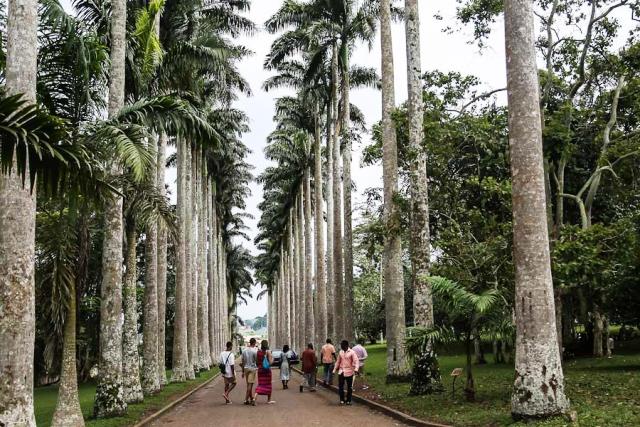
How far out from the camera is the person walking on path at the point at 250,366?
17.5 metres

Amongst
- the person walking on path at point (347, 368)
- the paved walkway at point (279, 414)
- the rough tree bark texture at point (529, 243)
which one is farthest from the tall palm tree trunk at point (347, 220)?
the rough tree bark texture at point (529, 243)

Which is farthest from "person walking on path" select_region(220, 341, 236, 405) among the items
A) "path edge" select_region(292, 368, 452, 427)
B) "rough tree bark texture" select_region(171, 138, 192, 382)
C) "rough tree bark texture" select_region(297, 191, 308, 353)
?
"rough tree bark texture" select_region(297, 191, 308, 353)

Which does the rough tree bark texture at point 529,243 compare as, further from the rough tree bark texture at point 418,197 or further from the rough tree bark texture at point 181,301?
the rough tree bark texture at point 181,301

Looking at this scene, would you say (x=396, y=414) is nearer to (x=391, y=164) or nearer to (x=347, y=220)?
(x=391, y=164)

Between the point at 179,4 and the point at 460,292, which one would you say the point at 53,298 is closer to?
the point at 460,292

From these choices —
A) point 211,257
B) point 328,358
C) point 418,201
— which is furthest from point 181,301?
point 211,257

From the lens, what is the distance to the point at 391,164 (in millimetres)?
18859

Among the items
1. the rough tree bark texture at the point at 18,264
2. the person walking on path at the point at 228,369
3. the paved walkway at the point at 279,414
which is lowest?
the paved walkway at the point at 279,414

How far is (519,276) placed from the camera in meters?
9.95

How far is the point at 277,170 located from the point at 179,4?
25.9m

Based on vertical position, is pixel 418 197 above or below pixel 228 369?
above

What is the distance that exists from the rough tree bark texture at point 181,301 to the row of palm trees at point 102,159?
6cm

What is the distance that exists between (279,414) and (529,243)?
24.6ft

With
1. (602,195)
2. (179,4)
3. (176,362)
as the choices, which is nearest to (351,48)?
(179,4)
